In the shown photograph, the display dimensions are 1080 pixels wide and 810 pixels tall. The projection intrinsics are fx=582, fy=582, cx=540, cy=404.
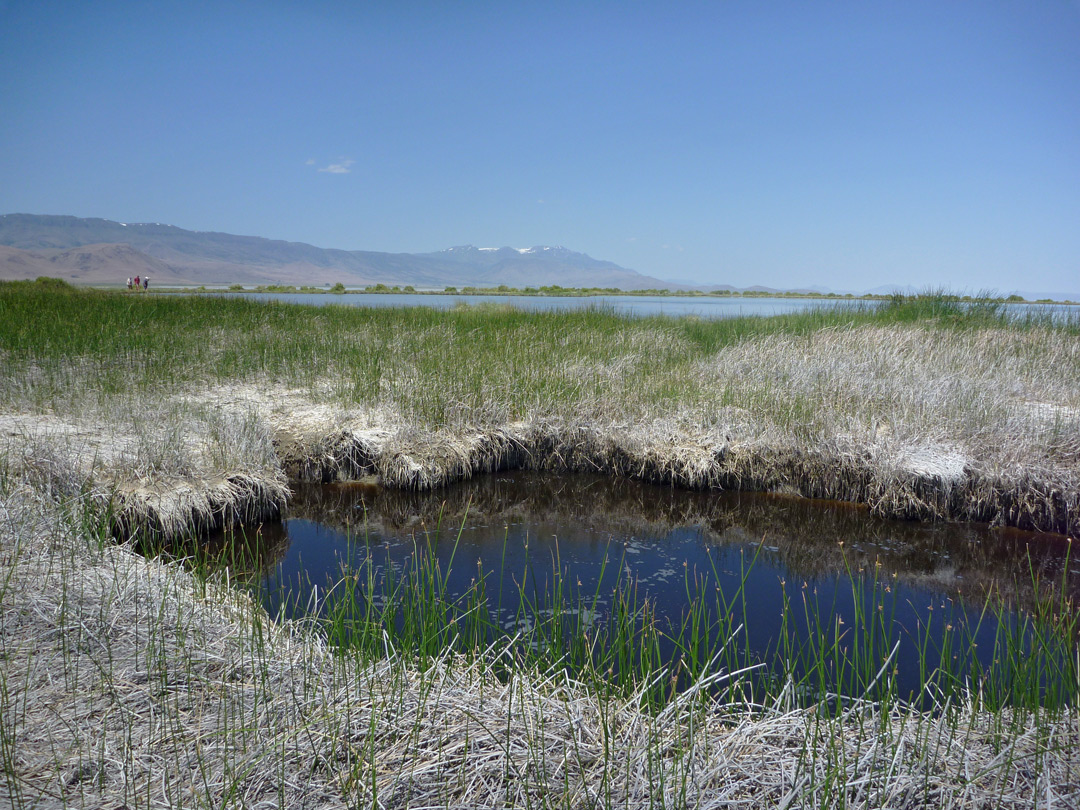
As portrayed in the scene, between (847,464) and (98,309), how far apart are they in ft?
51.0

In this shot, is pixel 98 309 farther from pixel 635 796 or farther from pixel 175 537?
pixel 635 796

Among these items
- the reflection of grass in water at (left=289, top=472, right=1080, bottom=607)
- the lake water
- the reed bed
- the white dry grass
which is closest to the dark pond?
the reflection of grass in water at (left=289, top=472, right=1080, bottom=607)

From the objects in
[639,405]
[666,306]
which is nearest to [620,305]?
[666,306]

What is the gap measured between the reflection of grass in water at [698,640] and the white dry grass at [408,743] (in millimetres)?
143

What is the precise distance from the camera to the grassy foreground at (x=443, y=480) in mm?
1978

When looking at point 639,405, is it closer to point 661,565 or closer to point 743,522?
point 743,522

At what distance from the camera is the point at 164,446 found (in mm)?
5531

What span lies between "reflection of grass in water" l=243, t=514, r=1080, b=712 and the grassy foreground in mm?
114

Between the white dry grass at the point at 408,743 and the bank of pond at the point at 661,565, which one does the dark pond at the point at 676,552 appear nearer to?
the bank of pond at the point at 661,565

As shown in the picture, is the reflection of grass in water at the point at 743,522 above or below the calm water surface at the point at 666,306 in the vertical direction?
below

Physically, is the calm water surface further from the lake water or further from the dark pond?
the dark pond

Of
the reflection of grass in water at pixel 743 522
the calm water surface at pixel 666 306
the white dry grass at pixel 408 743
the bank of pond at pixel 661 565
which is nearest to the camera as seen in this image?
the white dry grass at pixel 408 743

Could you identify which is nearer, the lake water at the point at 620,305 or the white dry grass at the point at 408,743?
the white dry grass at the point at 408,743

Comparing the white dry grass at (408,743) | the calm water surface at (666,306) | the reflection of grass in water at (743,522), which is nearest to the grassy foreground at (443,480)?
the white dry grass at (408,743)
